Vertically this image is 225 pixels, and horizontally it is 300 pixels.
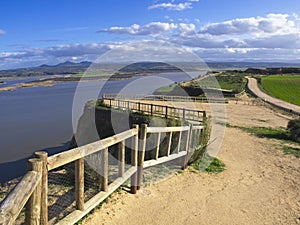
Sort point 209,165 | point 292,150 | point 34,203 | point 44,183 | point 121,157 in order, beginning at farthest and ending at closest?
point 292,150 → point 209,165 → point 121,157 → point 44,183 → point 34,203

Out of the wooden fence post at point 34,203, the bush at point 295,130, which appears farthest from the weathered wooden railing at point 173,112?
the wooden fence post at point 34,203

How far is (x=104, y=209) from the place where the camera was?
5184 mm

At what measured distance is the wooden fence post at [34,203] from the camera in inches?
122

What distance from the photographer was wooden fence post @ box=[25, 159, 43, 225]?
3100mm

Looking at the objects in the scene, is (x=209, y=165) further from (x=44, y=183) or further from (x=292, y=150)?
(x=44, y=183)

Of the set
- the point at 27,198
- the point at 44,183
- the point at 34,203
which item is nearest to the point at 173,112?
the point at 44,183

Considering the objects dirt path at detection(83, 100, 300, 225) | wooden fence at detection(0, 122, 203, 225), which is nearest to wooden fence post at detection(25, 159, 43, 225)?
wooden fence at detection(0, 122, 203, 225)

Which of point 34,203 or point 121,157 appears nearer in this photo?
point 34,203

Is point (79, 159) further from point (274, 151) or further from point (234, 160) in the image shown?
point (274, 151)

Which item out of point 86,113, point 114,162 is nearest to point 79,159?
point 114,162

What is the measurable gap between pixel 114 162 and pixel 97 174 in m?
1.96

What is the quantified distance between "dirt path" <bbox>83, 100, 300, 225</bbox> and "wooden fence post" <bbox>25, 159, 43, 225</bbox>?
165 cm

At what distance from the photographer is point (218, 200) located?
6152 mm

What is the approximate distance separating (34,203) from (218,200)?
4.18 m
